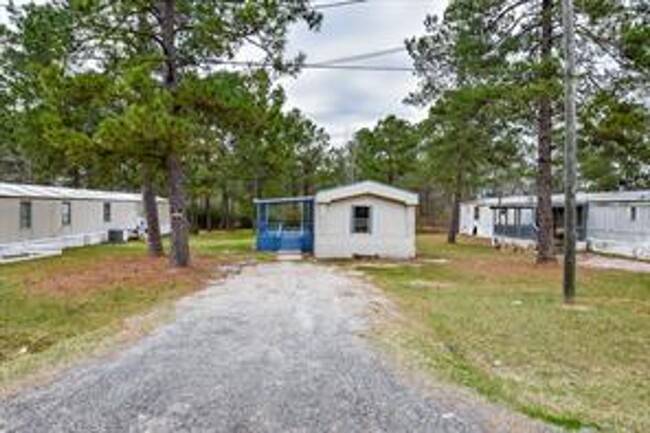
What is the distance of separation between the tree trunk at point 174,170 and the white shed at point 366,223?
6503 mm

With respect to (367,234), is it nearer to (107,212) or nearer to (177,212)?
(177,212)

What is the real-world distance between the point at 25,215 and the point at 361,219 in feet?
40.1

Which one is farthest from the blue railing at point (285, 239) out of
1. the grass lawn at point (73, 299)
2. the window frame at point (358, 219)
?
the grass lawn at point (73, 299)

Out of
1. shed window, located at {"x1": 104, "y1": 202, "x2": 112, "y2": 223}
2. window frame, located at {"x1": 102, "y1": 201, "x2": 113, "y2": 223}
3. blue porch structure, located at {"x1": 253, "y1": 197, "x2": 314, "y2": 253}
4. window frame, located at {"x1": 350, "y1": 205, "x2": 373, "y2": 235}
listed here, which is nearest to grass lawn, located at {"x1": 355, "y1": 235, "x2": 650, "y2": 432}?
window frame, located at {"x1": 350, "y1": 205, "x2": 373, "y2": 235}

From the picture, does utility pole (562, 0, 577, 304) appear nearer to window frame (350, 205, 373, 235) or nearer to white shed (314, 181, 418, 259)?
white shed (314, 181, 418, 259)

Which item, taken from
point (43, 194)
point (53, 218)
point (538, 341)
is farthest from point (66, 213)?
point (538, 341)

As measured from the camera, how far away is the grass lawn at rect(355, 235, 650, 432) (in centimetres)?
548

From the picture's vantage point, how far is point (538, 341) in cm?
812

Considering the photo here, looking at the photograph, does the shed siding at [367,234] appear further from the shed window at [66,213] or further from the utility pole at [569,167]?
the shed window at [66,213]

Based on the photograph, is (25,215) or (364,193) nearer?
(364,193)

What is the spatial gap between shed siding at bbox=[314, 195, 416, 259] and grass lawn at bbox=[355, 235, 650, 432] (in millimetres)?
6472

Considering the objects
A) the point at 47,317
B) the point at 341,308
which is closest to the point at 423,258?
the point at 341,308

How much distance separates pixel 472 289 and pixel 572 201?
326cm

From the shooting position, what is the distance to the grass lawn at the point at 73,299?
7.41 m
